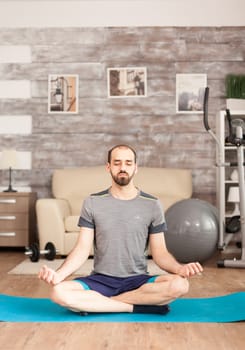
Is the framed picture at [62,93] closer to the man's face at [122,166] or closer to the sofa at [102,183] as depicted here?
the sofa at [102,183]

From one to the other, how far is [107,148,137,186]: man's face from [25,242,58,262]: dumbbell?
2772 millimetres

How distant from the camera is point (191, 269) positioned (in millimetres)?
3168

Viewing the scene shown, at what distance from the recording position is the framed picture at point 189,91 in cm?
759

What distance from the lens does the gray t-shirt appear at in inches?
137

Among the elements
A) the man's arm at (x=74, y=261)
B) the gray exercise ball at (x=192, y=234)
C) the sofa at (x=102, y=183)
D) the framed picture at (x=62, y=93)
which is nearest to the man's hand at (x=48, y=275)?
the man's arm at (x=74, y=261)

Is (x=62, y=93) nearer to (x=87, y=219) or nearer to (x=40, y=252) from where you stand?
(x=40, y=252)

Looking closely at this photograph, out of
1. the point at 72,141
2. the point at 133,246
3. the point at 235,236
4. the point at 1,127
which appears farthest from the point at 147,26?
the point at 133,246

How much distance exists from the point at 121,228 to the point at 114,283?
11.9 inches

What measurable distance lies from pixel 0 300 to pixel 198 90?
14.7ft

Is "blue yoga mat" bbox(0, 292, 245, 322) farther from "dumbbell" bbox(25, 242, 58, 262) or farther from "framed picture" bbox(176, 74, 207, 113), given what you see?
"framed picture" bbox(176, 74, 207, 113)

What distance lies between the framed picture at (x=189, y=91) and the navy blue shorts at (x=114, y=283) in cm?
439

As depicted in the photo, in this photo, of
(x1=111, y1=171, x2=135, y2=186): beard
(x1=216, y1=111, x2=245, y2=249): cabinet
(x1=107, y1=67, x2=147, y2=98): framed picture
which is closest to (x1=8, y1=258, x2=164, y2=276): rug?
(x1=216, y1=111, x2=245, y2=249): cabinet

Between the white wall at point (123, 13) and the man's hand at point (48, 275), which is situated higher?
the white wall at point (123, 13)

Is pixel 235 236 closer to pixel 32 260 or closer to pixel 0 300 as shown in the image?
pixel 32 260
